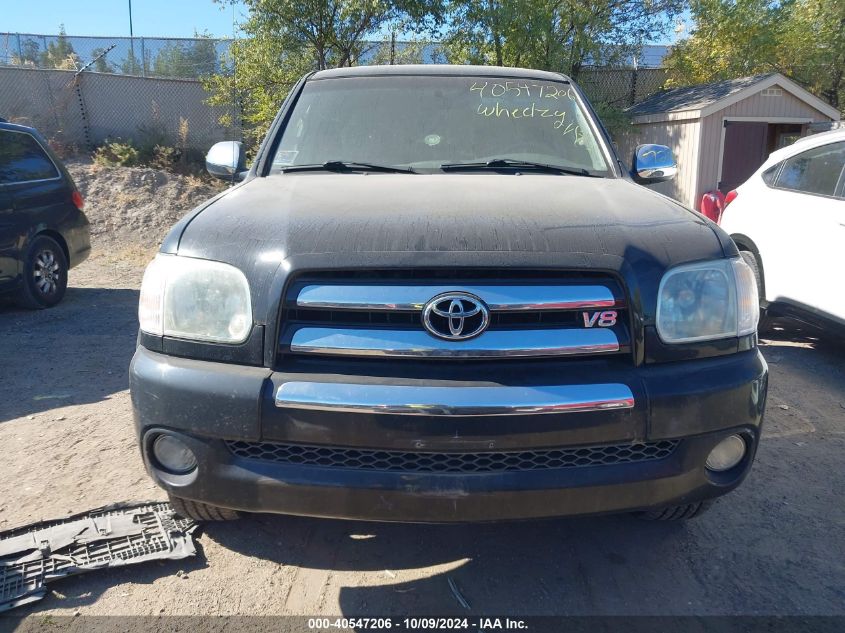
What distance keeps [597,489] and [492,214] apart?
98 centimetres

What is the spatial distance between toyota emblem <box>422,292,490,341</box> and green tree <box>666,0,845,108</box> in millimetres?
20055

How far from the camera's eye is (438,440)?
6.64ft

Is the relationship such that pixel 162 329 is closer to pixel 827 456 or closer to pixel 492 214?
pixel 492 214

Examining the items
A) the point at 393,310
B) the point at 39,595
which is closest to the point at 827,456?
the point at 393,310

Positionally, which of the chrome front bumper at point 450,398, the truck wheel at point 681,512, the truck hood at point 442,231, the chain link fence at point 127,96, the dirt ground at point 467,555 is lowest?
the dirt ground at point 467,555

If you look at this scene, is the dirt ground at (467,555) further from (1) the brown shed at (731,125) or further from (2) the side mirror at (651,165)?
(1) the brown shed at (731,125)

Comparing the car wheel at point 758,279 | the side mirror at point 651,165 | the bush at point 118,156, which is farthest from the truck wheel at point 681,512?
the bush at point 118,156

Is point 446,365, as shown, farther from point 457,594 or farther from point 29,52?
point 29,52

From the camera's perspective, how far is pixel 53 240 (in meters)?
7.18

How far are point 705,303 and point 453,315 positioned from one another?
0.86m

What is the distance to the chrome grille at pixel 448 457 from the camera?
2.11 m

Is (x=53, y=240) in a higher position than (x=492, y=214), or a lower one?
lower

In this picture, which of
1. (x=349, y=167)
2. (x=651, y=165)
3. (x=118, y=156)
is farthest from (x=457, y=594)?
(x=118, y=156)

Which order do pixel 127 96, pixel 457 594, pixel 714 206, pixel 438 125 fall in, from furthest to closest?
pixel 127 96 → pixel 714 206 → pixel 438 125 → pixel 457 594
